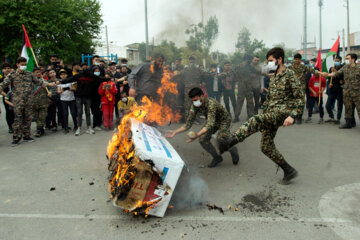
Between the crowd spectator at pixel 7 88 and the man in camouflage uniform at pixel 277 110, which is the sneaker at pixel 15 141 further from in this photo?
the man in camouflage uniform at pixel 277 110

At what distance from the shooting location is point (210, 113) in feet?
14.3

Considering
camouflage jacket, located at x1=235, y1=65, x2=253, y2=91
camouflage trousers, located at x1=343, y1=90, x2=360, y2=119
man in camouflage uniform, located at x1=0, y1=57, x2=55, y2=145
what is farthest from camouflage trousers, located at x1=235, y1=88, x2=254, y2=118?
man in camouflage uniform, located at x1=0, y1=57, x2=55, y2=145

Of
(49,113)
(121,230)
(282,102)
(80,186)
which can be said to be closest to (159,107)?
(80,186)

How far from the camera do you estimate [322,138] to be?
21.5ft

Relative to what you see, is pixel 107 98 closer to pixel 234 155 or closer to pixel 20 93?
pixel 20 93

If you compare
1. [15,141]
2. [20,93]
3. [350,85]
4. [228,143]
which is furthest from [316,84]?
[15,141]

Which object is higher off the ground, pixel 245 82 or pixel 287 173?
pixel 245 82

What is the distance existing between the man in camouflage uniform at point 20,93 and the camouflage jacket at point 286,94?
592 centimetres

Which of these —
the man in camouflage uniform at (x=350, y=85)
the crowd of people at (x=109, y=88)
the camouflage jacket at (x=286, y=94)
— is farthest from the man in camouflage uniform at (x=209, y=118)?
the man in camouflage uniform at (x=350, y=85)

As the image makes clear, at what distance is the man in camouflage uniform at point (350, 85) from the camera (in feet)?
23.0

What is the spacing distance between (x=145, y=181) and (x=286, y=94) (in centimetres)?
230

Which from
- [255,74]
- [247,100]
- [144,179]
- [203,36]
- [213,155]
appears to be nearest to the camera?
[144,179]

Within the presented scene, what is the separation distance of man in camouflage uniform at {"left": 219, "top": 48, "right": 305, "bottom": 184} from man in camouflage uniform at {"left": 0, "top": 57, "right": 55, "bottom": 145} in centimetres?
539

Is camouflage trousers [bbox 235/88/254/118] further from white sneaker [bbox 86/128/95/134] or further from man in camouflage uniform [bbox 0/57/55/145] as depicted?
man in camouflage uniform [bbox 0/57/55/145]
